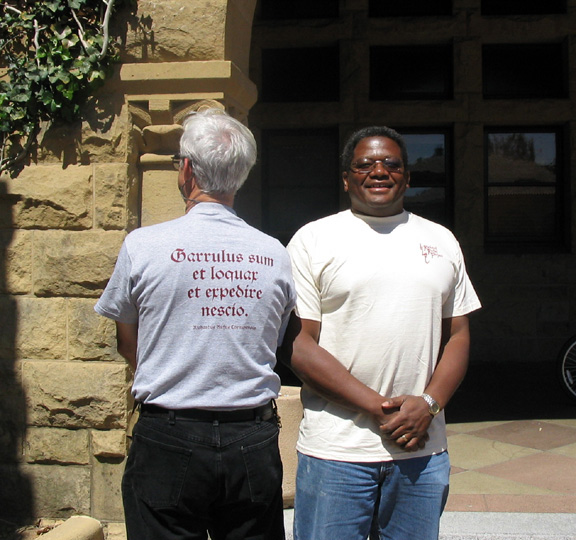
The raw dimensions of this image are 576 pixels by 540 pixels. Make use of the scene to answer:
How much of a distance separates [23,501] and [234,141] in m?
3.00

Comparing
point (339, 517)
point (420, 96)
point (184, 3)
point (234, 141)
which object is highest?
point (420, 96)

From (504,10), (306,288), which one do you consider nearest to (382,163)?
(306,288)

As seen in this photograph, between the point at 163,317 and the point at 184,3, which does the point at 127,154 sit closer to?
the point at 184,3

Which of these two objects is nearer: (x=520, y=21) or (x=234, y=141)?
(x=234, y=141)

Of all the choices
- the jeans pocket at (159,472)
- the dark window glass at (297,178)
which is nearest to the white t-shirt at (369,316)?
the jeans pocket at (159,472)

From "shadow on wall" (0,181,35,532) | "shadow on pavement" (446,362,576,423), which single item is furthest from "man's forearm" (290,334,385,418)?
"shadow on pavement" (446,362,576,423)

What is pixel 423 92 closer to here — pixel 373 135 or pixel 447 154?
pixel 447 154

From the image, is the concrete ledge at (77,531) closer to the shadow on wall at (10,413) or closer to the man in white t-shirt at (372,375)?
the shadow on wall at (10,413)

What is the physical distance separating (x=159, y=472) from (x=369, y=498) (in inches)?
27.3

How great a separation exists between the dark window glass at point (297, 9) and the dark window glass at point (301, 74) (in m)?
0.40

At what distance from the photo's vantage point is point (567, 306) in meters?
9.05

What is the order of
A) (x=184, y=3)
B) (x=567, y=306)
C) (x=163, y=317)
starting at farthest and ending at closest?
(x=567, y=306) → (x=184, y=3) → (x=163, y=317)

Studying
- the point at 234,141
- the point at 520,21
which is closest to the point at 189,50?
the point at 234,141

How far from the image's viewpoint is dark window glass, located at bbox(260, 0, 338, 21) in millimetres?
9266
